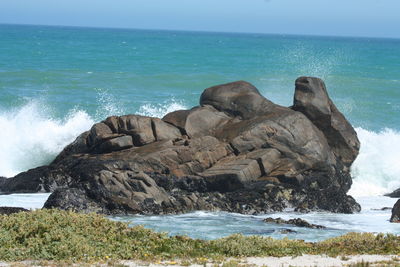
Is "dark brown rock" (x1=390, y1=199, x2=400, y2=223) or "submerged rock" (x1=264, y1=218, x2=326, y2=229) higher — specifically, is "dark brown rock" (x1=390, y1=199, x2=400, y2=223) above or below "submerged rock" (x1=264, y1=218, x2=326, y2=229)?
above

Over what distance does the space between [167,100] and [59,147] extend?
845 inches

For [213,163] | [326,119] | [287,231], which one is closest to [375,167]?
[326,119]

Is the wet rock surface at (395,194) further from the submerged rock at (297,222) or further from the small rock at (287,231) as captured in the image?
the small rock at (287,231)

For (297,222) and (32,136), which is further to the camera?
(32,136)

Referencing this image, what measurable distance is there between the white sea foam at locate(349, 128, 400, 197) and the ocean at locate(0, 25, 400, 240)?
0.17 feet

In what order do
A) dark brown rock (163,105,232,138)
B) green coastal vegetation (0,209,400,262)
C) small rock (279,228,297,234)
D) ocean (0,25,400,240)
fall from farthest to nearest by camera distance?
dark brown rock (163,105,232,138) → ocean (0,25,400,240) → small rock (279,228,297,234) → green coastal vegetation (0,209,400,262)

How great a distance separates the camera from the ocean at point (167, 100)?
97.1ft

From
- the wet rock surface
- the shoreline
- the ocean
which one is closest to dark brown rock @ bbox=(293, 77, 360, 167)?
the ocean

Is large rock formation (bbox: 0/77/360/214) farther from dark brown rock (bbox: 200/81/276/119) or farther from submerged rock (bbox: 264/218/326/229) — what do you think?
submerged rock (bbox: 264/218/326/229)

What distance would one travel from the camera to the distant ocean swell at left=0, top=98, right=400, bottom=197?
131ft

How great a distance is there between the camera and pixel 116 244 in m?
19.0

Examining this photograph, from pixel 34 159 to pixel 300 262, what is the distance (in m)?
25.0

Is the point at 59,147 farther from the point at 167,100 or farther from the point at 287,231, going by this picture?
the point at 167,100

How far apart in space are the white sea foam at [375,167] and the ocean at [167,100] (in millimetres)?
52
